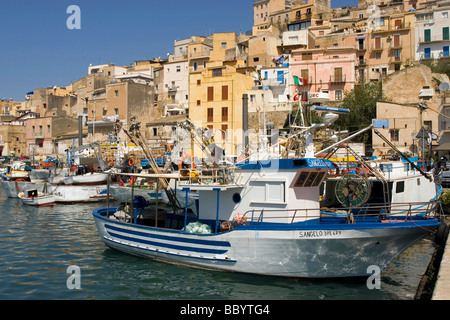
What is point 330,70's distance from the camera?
48.0 meters

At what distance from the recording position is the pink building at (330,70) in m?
47.7

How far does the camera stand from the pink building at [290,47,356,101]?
4766 cm

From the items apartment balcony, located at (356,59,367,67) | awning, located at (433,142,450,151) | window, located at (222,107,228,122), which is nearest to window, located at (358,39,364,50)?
apartment balcony, located at (356,59,367,67)

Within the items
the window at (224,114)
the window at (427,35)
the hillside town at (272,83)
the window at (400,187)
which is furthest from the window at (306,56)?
the window at (400,187)

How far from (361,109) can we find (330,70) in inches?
333

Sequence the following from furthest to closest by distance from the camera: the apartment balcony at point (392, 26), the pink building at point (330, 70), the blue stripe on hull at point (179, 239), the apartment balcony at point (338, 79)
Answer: the apartment balcony at point (392, 26) → the pink building at point (330, 70) → the apartment balcony at point (338, 79) → the blue stripe on hull at point (179, 239)

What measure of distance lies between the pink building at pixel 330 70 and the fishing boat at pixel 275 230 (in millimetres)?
35167

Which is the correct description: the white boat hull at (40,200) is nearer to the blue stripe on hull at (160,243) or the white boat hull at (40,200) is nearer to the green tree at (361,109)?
the blue stripe on hull at (160,243)

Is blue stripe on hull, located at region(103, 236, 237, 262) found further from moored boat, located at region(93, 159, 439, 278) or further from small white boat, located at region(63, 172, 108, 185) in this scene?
small white boat, located at region(63, 172, 108, 185)

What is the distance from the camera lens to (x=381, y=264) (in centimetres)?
1271

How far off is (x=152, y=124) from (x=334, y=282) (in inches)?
1793

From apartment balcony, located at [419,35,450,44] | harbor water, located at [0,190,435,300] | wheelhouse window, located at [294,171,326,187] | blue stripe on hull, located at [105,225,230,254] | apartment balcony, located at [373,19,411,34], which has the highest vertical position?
apartment balcony, located at [373,19,411,34]

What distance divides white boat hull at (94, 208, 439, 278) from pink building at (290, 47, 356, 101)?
3663 cm
